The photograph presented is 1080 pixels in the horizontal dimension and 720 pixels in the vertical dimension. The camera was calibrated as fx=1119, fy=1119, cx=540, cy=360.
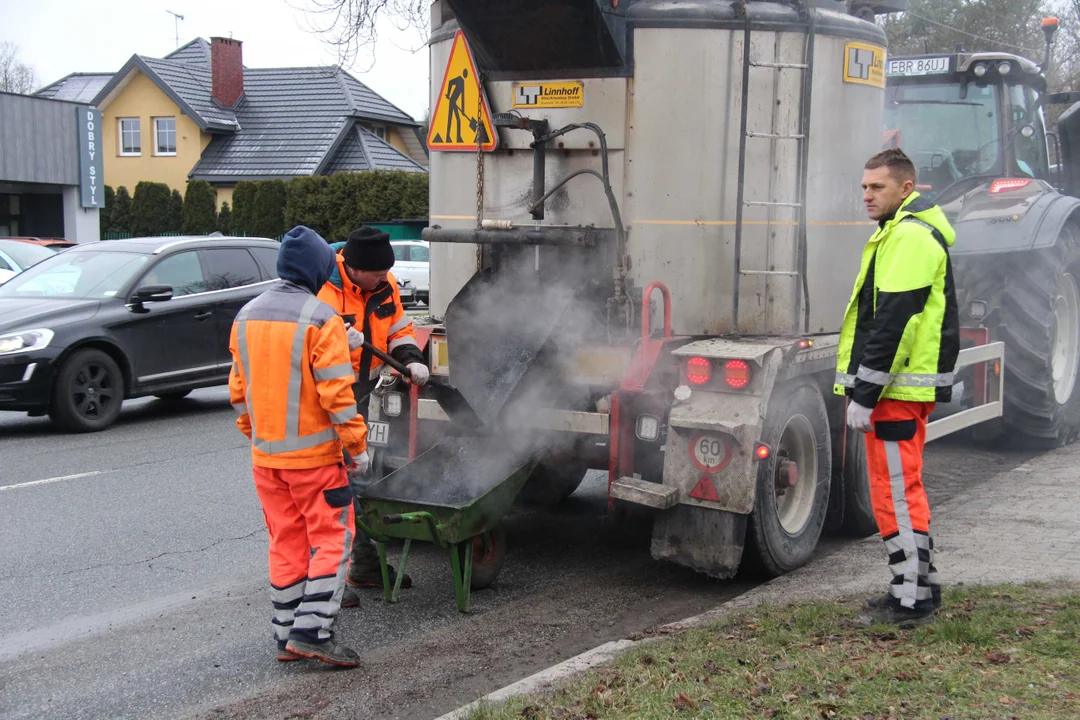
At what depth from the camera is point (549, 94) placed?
19.1 feet

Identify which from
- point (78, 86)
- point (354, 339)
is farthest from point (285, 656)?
point (78, 86)

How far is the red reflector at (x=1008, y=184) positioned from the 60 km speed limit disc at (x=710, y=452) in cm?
495

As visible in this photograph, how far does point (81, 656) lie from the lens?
4707 millimetres

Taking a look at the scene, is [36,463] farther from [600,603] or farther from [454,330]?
[600,603]

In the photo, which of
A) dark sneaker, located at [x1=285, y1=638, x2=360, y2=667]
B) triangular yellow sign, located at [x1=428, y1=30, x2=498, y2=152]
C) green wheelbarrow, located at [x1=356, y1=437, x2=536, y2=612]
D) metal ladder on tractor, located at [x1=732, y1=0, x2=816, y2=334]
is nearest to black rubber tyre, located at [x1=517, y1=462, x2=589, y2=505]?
green wheelbarrow, located at [x1=356, y1=437, x2=536, y2=612]

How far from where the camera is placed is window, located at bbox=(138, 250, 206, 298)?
10781 millimetres

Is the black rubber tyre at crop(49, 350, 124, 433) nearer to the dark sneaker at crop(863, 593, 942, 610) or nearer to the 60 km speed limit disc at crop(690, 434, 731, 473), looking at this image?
the 60 km speed limit disc at crop(690, 434, 731, 473)

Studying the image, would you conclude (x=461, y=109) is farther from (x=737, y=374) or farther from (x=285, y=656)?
(x=285, y=656)

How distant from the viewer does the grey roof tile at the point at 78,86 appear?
1969 inches

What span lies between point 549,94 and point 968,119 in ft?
16.3

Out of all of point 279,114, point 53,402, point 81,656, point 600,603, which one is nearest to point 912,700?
point 600,603

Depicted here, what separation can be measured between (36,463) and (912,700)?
698cm

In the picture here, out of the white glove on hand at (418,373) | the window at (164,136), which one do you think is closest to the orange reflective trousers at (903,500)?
the white glove on hand at (418,373)

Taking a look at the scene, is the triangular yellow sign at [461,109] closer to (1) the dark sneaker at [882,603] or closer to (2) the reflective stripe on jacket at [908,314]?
(2) the reflective stripe on jacket at [908,314]
